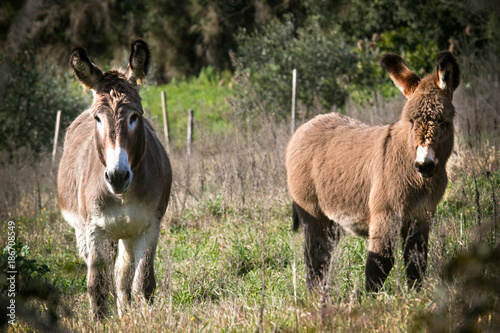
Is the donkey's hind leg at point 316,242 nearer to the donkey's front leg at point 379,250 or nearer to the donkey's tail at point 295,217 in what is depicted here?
the donkey's tail at point 295,217

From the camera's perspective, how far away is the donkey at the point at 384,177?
336cm

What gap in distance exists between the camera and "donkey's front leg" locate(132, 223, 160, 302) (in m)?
3.93

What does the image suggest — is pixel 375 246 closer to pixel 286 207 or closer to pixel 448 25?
pixel 286 207

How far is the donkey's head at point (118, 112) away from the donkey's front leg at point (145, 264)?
22.5 inches

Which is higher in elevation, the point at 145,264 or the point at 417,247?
the point at 417,247

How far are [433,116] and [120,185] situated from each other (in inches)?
82.0

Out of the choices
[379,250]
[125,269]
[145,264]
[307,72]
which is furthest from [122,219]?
[307,72]

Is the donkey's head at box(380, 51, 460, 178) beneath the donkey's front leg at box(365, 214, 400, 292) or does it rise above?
above

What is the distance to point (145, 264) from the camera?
13.0 ft

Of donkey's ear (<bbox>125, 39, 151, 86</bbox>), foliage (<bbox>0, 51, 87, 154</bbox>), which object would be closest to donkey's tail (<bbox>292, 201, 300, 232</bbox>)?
donkey's ear (<bbox>125, 39, 151, 86</bbox>)

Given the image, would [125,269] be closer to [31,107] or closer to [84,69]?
[84,69]

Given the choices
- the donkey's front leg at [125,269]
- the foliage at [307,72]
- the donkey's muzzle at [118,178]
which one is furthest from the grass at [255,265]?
the foliage at [307,72]

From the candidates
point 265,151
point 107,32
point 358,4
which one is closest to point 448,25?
point 358,4

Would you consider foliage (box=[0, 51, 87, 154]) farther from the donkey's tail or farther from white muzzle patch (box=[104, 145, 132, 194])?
white muzzle patch (box=[104, 145, 132, 194])
